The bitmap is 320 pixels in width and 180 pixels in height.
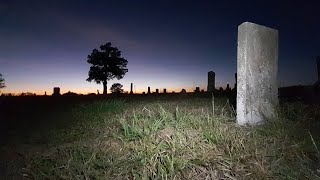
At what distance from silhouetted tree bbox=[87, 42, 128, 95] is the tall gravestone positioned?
2461cm

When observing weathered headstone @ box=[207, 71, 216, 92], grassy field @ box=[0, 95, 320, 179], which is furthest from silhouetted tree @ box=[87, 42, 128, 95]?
grassy field @ box=[0, 95, 320, 179]

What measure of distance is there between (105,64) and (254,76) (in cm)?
2514

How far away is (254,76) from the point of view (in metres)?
6.88

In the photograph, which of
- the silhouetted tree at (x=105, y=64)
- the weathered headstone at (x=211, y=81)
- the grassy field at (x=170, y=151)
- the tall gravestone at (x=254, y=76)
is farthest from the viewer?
the silhouetted tree at (x=105, y=64)

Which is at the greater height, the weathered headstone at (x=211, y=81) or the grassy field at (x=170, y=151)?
the weathered headstone at (x=211, y=81)

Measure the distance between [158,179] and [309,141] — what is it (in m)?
2.82

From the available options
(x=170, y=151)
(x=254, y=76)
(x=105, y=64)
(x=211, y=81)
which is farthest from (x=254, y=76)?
(x=105, y=64)

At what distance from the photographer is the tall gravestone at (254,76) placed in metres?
6.77

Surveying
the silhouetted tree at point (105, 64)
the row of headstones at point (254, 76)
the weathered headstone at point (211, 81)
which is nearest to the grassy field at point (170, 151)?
the row of headstones at point (254, 76)

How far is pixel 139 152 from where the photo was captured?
498 cm

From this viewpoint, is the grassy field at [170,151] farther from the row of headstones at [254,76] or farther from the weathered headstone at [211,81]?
the weathered headstone at [211,81]

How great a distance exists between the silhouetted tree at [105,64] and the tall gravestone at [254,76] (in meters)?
24.6

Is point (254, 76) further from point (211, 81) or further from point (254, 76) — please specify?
point (211, 81)

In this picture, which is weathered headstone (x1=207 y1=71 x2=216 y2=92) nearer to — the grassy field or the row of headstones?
the row of headstones
